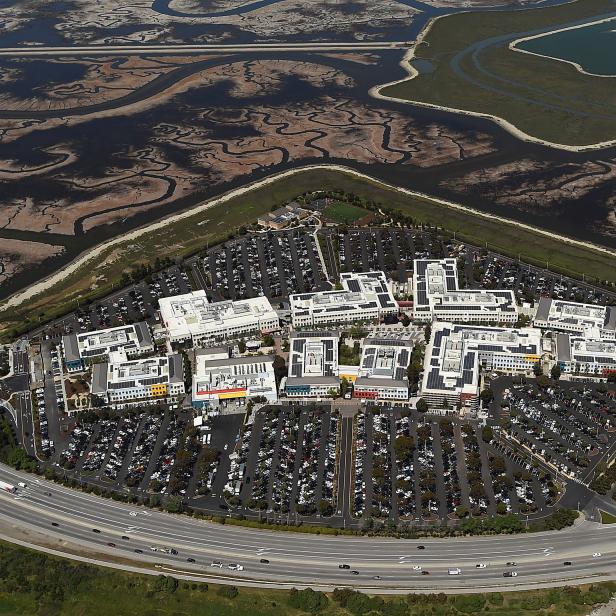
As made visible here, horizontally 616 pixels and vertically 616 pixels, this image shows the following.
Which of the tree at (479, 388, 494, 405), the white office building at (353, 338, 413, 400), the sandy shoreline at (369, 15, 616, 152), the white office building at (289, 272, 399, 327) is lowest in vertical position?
the tree at (479, 388, 494, 405)

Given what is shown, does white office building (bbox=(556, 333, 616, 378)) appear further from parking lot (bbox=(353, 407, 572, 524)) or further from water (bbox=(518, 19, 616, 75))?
water (bbox=(518, 19, 616, 75))

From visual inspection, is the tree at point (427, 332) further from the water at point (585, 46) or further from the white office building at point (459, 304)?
the water at point (585, 46)

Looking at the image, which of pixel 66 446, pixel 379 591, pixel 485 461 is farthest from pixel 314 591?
pixel 66 446

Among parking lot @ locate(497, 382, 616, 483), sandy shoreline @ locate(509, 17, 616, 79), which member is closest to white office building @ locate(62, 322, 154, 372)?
parking lot @ locate(497, 382, 616, 483)

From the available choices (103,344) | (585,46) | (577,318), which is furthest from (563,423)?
(585,46)

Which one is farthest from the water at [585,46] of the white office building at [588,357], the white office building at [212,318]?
the white office building at [212,318]

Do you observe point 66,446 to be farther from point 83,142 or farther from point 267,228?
point 83,142

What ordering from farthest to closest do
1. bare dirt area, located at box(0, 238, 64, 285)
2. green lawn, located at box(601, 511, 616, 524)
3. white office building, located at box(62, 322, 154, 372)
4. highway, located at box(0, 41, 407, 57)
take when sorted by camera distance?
highway, located at box(0, 41, 407, 57) < bare dirt area, located at box(0, 238, 64, 285) < white office building, located at box(62, 322, 154, 372) < green lawn, located at box(601, 511, 616, 524)
